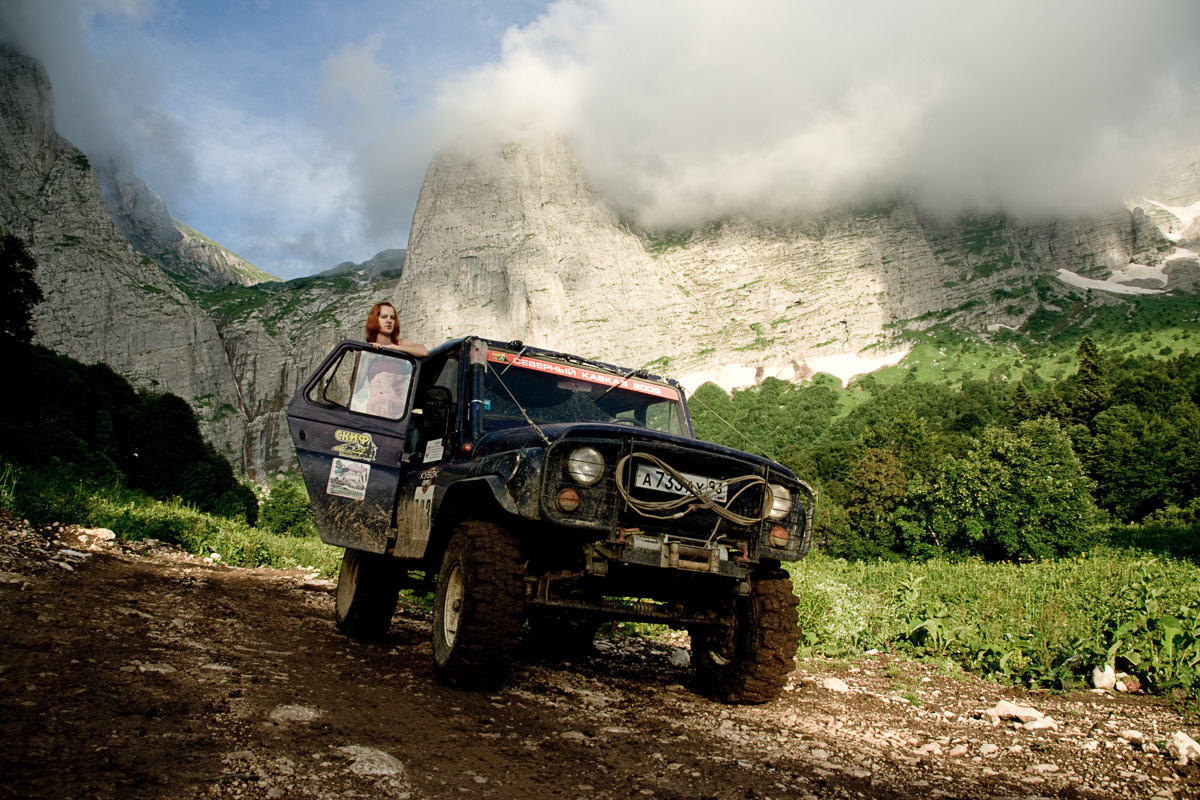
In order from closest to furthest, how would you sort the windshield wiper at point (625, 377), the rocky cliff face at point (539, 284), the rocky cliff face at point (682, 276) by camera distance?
the windshield wiper at point (625, 377) < the rocky cliff face at point (539, 284) < the rocky cliff face at point (682, 276)

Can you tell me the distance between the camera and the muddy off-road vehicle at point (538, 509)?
14.7 ft

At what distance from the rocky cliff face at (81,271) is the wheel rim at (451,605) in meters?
108

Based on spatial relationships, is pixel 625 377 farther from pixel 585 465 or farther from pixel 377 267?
pixel 377 267

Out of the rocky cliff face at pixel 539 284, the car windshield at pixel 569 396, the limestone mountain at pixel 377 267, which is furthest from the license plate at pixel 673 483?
the limestone mountain at pixel 377 267

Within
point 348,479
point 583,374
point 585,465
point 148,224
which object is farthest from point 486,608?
point 148,224

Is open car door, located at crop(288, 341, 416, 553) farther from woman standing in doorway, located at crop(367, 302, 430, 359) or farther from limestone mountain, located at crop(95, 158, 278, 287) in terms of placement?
limestone mountain, located at crop(95, 158, 278, 287)

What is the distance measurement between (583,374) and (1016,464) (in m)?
49.3

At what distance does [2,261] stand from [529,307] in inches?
3392

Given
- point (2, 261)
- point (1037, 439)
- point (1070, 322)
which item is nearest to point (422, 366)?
point (2, 261)

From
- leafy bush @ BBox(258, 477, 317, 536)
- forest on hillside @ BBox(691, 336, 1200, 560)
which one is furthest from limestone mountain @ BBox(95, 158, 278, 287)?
forest on hillside @ BBox(691, 336, 1200, 560)

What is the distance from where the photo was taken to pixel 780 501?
5129 mm

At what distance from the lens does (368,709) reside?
3973 millimetres

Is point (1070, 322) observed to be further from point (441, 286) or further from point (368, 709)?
point (368, 709)

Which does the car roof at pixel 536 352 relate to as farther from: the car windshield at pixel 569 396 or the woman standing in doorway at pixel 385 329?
the woman standing in doorway at pixel 385 329
